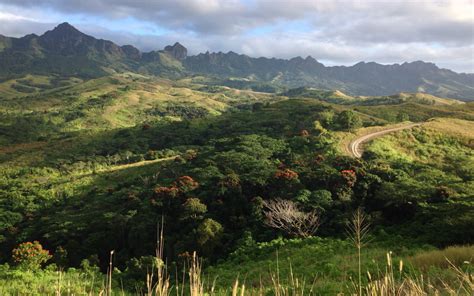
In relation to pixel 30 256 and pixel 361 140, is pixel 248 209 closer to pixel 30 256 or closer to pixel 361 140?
pixel 30 256

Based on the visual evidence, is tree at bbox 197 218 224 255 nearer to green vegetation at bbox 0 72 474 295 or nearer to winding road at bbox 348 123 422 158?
green vegetation at bbox 0 72 474 295

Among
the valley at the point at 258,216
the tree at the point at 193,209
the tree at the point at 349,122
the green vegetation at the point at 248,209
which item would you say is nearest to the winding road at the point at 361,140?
the valley at the point at 258,216

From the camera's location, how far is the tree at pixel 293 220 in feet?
94.3

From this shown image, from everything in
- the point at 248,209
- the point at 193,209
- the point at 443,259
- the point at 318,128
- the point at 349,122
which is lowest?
the point at 193,209

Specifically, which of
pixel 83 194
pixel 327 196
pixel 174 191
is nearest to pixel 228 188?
pixel 174 191

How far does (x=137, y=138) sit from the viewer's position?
98.9 m

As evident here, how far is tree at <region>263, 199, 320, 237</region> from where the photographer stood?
2876 cm

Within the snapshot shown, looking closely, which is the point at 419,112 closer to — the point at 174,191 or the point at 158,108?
the point at 174,191

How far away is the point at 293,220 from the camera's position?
29.4 meters

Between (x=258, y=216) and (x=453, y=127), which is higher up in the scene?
(x=453, y=127)

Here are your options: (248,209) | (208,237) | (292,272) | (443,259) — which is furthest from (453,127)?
(292,272)

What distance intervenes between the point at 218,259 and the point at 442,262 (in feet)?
54.4

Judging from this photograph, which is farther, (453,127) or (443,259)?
(453,127)

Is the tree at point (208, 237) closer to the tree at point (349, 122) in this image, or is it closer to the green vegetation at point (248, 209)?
the green vegetation at point (248, 209)
